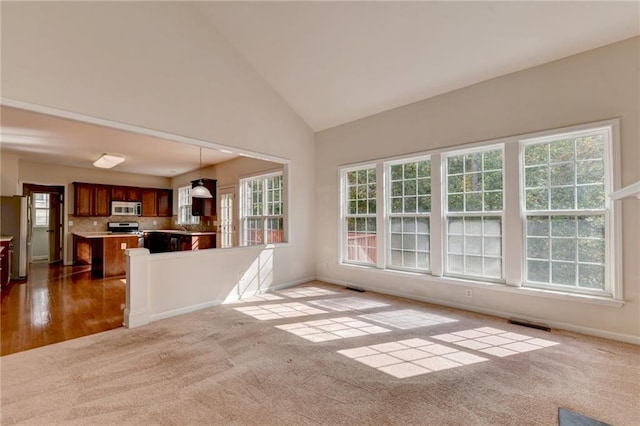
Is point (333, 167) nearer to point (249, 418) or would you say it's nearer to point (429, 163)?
point (429, 163)

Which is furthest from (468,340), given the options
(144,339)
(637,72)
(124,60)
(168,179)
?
(168,179)

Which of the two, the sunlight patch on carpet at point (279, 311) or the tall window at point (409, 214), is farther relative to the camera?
the tall window at point (409, 214)

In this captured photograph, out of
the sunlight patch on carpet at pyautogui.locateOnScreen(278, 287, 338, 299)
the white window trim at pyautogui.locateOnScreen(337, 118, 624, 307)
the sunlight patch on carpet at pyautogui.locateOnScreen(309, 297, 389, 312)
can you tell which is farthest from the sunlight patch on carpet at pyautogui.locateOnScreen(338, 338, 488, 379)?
the sunlight patch on carpet at pyautogui.locateOnScreen(278, 287, 338, 299)

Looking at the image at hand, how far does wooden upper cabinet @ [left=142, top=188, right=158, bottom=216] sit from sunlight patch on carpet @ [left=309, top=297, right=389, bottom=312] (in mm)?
7087

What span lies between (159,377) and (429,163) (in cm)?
408

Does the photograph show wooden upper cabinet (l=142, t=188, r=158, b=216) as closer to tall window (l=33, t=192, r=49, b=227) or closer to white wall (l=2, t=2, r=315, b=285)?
tall window (l=33, t=192, r=49, b=227)

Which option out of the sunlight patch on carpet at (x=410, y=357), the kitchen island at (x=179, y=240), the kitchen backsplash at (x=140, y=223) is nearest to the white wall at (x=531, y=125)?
the sunlight patch on carpet at (x=410, y=357)

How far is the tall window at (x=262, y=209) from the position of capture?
5797 millimetres

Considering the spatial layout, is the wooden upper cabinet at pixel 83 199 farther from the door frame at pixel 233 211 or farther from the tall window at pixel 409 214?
the tall window at pixel 409 214

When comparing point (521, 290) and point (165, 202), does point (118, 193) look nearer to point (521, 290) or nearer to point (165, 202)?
point (165, 202)

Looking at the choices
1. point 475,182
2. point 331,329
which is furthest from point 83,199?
point 475,182

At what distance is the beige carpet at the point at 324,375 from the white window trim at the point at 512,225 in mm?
477

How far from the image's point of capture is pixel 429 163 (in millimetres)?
4184

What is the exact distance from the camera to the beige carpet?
5.93ft
